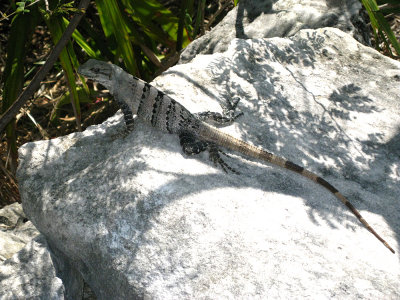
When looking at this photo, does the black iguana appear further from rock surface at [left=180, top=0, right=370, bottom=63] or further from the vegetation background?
rock surface at [left=180, top=0, right=370, bottom=63]

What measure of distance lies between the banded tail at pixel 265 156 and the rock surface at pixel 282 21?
1.60 meters

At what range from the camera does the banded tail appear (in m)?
3.42

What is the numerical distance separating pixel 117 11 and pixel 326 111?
100.0 inches

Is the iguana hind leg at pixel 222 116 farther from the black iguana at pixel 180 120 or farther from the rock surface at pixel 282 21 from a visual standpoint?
the rock surface at pixel 282 21

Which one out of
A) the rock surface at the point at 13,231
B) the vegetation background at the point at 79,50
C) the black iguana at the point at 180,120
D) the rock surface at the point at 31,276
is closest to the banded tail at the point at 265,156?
the black iguana at the point at 180,120

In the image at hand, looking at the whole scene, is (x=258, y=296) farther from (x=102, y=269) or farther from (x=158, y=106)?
(x=158, y=106)

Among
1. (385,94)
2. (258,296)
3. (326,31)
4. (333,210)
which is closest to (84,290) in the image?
(258,296)

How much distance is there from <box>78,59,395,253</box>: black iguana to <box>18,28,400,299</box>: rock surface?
0.31 ft

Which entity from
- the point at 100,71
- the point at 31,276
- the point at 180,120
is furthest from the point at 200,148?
the point at 31,276

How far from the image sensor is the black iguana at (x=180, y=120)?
3.83 metres

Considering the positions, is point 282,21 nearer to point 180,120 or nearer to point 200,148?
point 180,120

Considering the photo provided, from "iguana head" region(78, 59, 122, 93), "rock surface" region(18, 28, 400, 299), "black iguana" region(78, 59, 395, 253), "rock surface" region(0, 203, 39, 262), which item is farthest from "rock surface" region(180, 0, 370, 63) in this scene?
"rock surface" region(0, 203, 39, 262)

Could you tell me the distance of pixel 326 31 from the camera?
514 centimetres

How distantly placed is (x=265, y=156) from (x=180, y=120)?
3.08 feet
